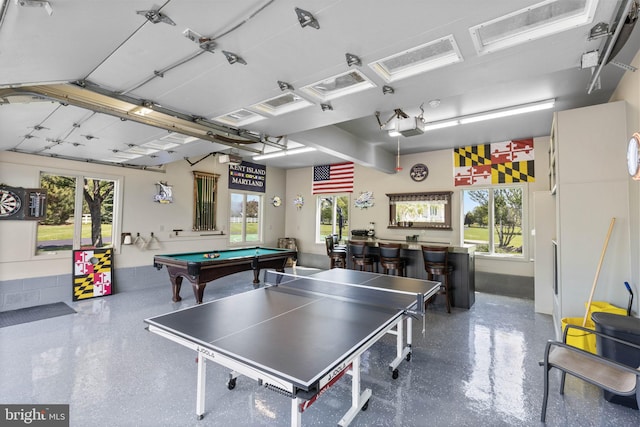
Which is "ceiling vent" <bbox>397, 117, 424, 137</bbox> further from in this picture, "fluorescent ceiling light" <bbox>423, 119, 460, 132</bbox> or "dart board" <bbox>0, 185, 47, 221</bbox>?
"dart board" <bbox>0, 185, 47, 221</bbox>

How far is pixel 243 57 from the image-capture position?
82.7 inches

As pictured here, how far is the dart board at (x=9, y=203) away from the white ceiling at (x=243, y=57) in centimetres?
149

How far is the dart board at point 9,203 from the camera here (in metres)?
4.72

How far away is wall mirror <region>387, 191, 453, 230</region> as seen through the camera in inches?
267

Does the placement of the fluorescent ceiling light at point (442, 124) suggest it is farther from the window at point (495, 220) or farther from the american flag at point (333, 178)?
the american flag at point (333, 178)

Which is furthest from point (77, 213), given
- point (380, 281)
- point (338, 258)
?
point (380, 281)

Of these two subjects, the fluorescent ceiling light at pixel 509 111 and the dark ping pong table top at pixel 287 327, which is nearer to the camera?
the dark ping pong table top at pixel 287 327

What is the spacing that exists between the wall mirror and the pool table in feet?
10.4

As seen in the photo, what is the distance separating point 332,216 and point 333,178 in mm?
1207

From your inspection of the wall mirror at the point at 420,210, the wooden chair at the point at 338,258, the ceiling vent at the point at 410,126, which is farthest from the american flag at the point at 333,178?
the ceiling vent at the point at 410,126

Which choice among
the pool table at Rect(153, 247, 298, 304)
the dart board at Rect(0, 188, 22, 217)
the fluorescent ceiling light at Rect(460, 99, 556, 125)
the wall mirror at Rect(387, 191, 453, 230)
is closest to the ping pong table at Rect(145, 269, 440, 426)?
the pool table at Rect(153, 247, 298, 304)

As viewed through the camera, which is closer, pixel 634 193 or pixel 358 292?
pixel 634 193

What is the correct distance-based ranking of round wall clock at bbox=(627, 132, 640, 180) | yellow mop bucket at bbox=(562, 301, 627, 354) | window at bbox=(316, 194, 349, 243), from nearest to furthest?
round wall clock at bbox=(627, 132, 640, 180) < yellow mop bucket at bbox=(562, 301, 627, 354) < window at bbox=(316, 194, 349, 243)

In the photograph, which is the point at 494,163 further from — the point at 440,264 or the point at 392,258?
the point at 392,258
